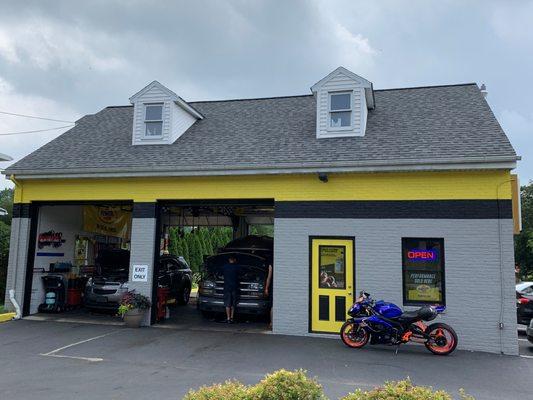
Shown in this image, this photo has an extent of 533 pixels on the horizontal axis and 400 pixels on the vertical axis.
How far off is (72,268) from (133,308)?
4462mm

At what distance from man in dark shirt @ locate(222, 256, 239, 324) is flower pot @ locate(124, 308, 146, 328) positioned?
2222 mm

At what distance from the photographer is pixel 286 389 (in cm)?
407

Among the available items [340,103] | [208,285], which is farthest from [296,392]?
[340,103]

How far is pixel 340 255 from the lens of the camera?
10938 millimetres

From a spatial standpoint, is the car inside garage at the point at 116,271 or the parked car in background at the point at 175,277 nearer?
the car inside garage at the point at 116,271

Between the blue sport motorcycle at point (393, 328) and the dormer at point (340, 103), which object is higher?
the dormer at point (340, 103)

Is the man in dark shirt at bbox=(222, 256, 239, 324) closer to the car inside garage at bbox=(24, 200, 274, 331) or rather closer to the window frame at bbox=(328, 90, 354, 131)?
the car inside garage at bbox=(24, 200, 274, 331)

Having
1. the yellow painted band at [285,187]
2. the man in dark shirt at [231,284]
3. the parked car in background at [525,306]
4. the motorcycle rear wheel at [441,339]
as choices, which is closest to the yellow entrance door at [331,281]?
the yellow painted band at [285,187]

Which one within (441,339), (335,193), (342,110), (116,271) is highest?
(342,110)

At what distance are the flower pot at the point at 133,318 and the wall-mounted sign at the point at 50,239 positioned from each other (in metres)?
4.15

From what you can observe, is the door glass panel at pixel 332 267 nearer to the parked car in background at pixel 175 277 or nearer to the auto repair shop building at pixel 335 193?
the auto repair shop building at pixel 335 193

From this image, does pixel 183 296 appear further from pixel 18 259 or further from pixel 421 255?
pixel 421 255

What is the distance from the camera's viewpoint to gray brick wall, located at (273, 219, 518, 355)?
9711 mm

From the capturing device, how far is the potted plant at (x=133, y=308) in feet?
37.8
